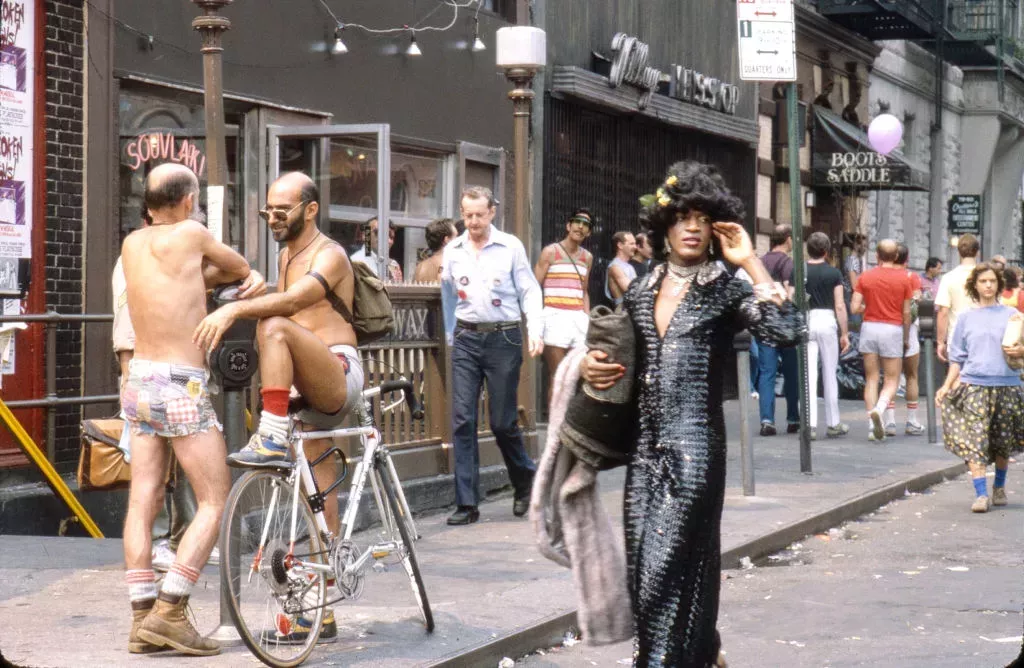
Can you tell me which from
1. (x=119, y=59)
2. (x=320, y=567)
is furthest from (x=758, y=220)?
(x=320, y=567)

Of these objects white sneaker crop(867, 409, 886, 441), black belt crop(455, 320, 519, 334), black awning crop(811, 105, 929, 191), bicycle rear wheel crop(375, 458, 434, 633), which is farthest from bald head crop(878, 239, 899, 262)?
bicycle rear wheel crop(375, 458, 434, 633)

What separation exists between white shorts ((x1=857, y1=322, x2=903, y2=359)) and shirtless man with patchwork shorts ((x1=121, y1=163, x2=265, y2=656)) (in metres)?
11.0

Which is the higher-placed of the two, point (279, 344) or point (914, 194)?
point (914, 194)

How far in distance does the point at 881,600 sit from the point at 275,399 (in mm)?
3588

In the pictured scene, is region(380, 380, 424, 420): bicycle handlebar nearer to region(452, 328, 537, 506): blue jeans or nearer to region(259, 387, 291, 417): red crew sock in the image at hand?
region(259, 387, 291, 417): red crew sock

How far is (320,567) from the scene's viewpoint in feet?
20.7

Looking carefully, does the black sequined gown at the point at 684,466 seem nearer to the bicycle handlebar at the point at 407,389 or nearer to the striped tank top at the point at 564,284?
the bicycle handlebar at the point at 407,389

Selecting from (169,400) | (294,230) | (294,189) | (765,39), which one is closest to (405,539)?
(169,400)

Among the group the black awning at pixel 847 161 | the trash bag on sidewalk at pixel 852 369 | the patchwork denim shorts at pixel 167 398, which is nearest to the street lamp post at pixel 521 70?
the patchwork denim shorts at pixel 167 398

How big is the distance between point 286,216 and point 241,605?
159cm

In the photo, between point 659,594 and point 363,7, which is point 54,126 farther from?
point 659,594

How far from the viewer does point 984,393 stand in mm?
11672

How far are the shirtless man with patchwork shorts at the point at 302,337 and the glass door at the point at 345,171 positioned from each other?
20.4ft

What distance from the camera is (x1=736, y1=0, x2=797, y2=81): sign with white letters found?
12266 mm
